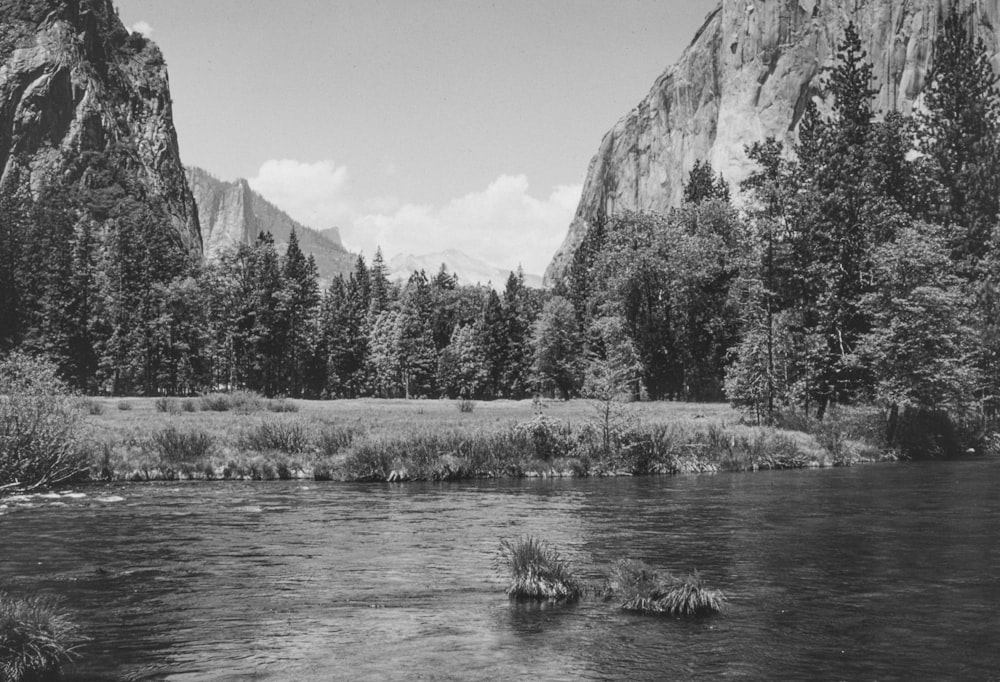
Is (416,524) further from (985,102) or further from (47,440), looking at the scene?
(985,102)

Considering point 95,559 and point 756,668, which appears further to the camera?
point 95,559

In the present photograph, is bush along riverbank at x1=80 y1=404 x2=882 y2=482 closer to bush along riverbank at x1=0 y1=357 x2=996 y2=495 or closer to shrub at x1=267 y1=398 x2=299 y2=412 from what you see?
bush along riverbank at x1=0 y1=357 x2=996 y2=495

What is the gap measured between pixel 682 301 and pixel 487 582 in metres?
73.3

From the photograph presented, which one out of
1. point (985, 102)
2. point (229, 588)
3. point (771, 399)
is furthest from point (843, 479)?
point (985, 102)

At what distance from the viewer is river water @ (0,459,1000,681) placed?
13.0 m

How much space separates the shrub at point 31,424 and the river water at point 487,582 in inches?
84.2

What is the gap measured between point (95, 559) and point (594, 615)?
12345mm

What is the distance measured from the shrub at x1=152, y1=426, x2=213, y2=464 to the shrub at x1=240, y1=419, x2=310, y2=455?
6.00ft

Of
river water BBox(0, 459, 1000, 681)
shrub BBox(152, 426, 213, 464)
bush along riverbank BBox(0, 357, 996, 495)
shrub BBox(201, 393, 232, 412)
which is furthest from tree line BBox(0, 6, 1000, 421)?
shrub BBox(201, 393, 232, 412)

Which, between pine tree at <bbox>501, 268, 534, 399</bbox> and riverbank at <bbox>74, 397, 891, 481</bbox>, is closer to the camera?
riverbank at <bbox>74, 397, 891, 481</bbox>

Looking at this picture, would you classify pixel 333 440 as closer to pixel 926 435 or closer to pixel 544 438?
pixel 544 438

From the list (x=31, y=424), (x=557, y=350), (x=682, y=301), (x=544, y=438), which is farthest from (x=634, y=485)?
(x=557, y=350)

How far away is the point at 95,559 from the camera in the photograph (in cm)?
2022

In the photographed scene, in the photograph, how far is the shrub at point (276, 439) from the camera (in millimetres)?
40312
